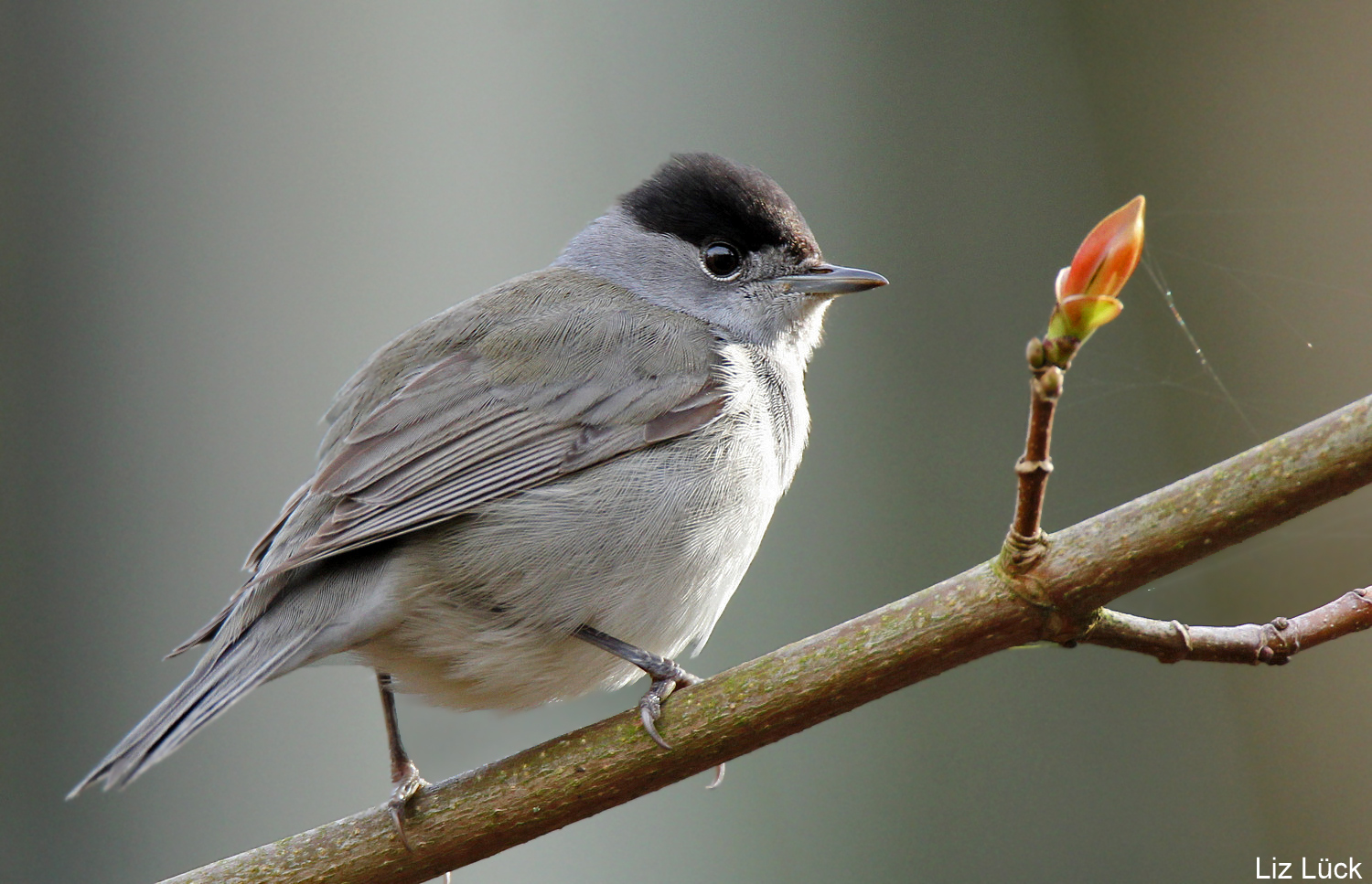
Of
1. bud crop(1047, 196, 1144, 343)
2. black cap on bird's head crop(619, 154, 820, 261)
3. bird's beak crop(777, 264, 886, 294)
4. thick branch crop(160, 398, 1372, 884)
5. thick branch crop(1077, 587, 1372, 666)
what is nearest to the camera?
bud crop(1047, 196, 1144, 343)

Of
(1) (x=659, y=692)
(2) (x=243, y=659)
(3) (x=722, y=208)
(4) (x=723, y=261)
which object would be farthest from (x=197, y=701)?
(3) (x=722, y=208)

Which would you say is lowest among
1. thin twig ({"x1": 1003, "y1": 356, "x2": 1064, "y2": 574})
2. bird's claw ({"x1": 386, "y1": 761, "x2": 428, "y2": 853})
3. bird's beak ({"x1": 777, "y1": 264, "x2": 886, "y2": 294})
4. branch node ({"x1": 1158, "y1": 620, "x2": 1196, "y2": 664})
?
bird's claw ({"x1": 386, "y1": 761, "x2": 428, "y2": 853})

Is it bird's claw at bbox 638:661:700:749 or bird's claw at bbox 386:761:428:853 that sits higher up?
bird's claw at bbox 638:661:700:749

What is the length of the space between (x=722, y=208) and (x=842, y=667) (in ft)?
6.25

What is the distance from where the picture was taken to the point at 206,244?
621 cm

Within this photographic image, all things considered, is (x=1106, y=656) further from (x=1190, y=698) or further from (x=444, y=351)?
(x=444, y=351)

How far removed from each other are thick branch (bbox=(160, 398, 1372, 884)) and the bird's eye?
1.68 meters

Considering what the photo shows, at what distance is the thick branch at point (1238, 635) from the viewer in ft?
6.38

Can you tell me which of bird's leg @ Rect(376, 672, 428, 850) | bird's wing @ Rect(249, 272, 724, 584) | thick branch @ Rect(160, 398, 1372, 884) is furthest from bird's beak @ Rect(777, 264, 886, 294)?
bird's leg @ Rect(376, 672, 428, 850)

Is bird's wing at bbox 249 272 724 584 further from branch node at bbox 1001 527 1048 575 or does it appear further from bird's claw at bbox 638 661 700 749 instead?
branch node at bbox 1001 527 1048 575

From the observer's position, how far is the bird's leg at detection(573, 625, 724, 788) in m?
2.19

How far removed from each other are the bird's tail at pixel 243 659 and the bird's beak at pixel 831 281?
4.88 ft

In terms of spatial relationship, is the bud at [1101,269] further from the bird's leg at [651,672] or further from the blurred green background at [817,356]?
the blurred green background at [817,356]

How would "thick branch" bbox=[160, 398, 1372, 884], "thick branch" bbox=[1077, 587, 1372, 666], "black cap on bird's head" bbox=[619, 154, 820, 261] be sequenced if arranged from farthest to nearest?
"black cap on bird's head" bbox=[619, 154, 820, 261] → "thick branch" bbox=[1077, 587, 1372, 666] → "thick branch" bbox=[160, 398, 1372, 884]
